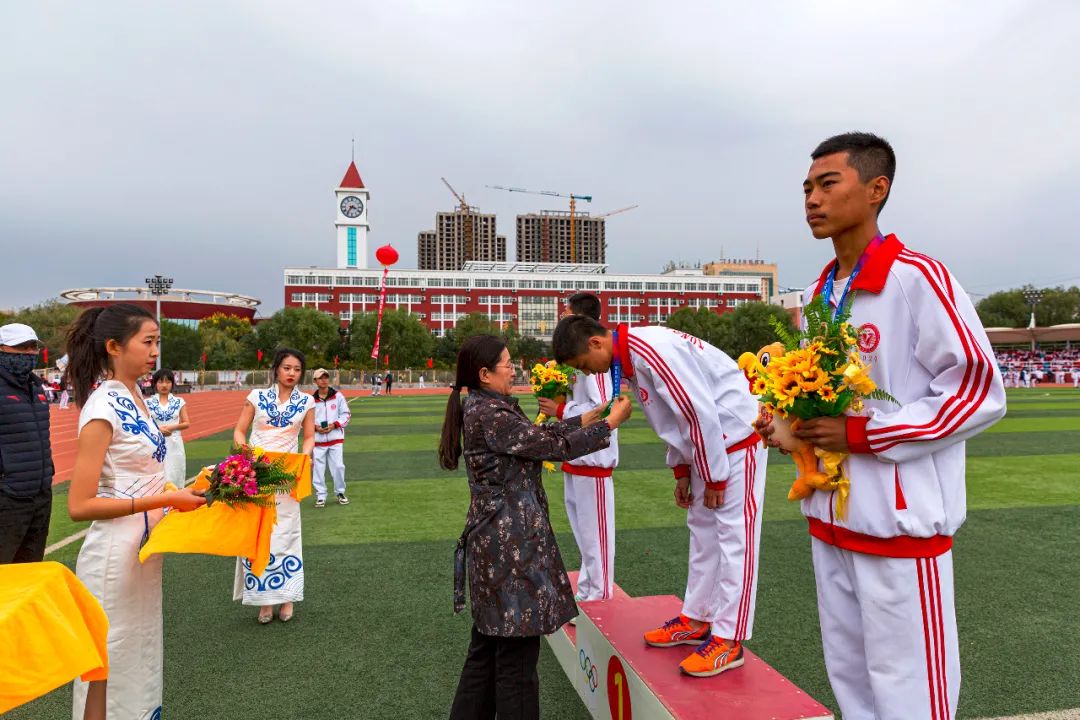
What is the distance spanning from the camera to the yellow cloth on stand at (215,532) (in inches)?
113

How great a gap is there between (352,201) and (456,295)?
130ft

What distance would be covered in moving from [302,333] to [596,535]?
6357cm

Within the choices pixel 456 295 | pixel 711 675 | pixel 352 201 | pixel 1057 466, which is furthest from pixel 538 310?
pixel 711 675

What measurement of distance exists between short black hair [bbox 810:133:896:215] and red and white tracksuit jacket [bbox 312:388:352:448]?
313 inches

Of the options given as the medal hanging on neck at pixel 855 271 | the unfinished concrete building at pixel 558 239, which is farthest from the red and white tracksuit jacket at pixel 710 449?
the unfinished concrete building at pixel 558 239

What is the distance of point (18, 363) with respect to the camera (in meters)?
4.18

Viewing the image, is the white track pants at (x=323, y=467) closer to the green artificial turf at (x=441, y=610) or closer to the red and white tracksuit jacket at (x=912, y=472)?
the green artificial turf at (x=441, y=610)

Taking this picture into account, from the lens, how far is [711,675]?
2.92m

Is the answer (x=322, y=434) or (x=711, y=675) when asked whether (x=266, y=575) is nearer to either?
(x=711, y=675)

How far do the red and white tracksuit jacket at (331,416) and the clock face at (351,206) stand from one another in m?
124

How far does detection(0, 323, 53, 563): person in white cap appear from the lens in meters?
4.06

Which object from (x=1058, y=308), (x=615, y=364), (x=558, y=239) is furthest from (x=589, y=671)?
(x=558, y=239)

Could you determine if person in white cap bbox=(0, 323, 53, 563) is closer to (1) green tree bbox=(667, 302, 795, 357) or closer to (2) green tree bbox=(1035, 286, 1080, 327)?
(1) green tree bbox=(667, 302, 795, 357)

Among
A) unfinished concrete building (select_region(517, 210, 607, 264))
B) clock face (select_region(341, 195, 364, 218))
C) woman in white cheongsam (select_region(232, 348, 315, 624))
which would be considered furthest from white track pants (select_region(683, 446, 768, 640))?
unfinished concrete building (select_region(517, 210, 607, 264))
